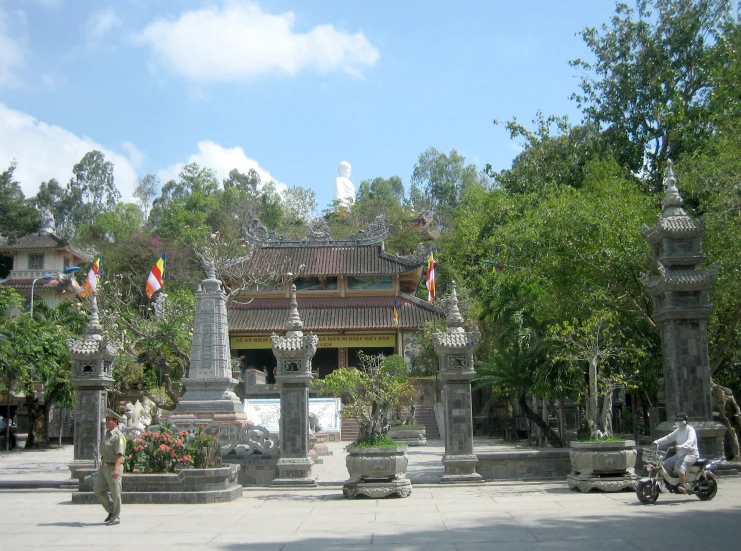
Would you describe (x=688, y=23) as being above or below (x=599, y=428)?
above

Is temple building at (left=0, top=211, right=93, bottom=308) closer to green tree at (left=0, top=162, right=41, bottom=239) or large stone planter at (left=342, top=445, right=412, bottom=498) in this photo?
green tree at (left=0, top=162, right=41, bottom=239)

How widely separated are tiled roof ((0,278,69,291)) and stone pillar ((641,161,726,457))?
148 feet

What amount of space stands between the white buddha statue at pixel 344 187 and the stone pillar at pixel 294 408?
186 ft

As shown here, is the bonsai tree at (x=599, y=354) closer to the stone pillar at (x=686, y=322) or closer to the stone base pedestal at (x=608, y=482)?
the stone base pedestal at (x=608, y=482)

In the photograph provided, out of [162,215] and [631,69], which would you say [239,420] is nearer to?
[631,69]

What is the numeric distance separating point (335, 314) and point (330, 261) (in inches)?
140

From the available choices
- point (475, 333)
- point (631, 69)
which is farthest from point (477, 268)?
point (475, 333)

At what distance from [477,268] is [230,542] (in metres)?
35.1

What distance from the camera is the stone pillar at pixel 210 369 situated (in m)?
23.8

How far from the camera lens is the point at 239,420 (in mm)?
24109

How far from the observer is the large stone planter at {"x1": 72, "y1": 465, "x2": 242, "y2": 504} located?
44.7 ft

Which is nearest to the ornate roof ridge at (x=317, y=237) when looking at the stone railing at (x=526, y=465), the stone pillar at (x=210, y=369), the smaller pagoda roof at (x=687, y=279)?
the stone pillar at (x=210, y=369)

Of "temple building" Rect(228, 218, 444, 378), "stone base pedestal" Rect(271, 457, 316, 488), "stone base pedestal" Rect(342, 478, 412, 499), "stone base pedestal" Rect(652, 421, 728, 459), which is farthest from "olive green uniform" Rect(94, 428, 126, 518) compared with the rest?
"temple building" Rect(228, 218, 444, 378)

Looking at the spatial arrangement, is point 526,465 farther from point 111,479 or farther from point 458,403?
point 111,479
